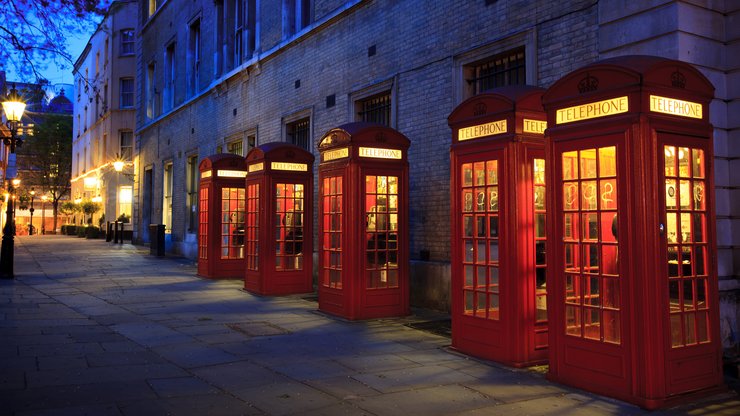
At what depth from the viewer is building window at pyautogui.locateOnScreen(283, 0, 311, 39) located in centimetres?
1467

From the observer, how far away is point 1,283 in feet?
42.5

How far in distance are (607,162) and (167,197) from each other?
72.7 ft

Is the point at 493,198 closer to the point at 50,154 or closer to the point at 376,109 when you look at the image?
the point at 376,109

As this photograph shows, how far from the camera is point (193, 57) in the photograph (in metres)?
22.2

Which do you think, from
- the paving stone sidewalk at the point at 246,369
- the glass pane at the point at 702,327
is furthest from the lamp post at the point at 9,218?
the glass pane at the point at 702,327

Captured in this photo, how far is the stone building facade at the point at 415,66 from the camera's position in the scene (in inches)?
260

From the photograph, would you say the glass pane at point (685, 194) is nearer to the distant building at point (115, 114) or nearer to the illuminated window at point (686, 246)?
the illuminated window at point (686, 246)

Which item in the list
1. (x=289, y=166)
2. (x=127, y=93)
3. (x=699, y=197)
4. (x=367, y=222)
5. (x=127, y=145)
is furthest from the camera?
(x=127, y=145)

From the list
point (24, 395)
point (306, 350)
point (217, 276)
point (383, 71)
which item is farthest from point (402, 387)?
point (217, 276)

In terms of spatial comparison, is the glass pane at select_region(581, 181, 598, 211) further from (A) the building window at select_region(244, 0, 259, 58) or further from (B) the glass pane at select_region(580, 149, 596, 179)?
(A) the building window at select_region(244, 0, 259, 58)

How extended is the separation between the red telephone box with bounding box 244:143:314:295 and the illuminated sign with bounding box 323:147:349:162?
2.31 meters

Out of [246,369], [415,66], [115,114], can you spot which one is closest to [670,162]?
[246,369]

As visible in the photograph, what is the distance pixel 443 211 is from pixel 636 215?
5029mm

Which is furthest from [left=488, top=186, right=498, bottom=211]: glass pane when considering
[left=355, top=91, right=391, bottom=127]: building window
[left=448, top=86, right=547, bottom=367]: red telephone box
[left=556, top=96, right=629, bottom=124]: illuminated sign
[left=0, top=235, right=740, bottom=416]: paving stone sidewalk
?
[left=355, top=91, right=391, bottom=127]: building window
